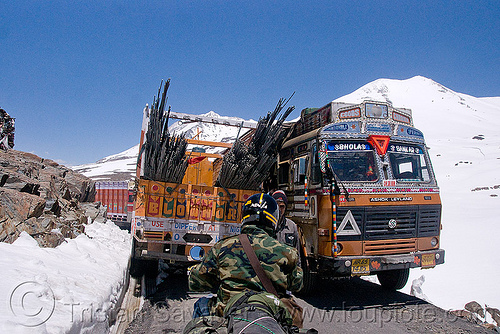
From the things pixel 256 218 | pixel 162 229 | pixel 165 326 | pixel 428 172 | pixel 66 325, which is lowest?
pixel 165 326

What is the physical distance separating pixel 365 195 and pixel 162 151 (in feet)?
11.9

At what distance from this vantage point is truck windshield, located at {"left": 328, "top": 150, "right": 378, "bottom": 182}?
20.7 ft

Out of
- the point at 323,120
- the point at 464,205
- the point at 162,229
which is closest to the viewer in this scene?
the point at 162,229

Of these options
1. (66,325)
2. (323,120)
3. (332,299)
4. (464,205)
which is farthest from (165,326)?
(464,205)

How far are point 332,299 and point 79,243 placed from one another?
526 centimetres

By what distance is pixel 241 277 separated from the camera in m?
2.37

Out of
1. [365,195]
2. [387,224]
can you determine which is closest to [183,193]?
[365,195]

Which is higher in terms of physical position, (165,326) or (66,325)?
(66,325)

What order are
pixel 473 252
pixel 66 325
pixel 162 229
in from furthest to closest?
pixel 473 252 < pixel 162 229 < pixel 66 325

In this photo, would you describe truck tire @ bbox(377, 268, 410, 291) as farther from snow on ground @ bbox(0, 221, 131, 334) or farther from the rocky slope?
the rocky slope

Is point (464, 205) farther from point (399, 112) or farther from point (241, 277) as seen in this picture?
point (241, 277)

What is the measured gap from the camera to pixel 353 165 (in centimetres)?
643

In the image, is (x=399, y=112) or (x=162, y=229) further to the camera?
(x=399, y=112)

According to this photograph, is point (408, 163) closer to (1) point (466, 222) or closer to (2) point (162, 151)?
(2) point (162, 151)
